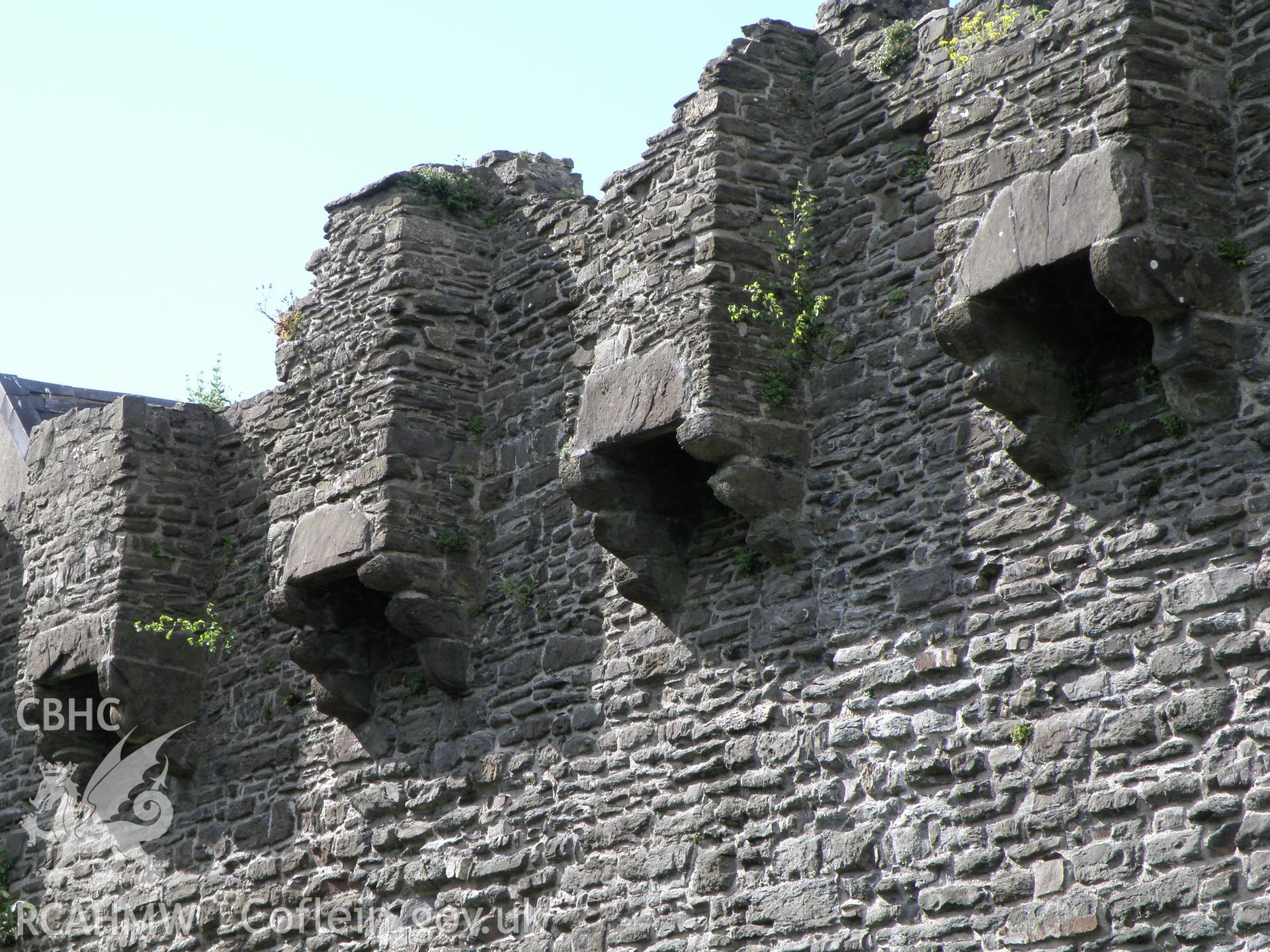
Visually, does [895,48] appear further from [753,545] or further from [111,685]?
[111,685]

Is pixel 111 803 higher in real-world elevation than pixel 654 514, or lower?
lower

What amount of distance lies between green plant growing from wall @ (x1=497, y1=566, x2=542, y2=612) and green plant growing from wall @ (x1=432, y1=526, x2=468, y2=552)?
1.10ft

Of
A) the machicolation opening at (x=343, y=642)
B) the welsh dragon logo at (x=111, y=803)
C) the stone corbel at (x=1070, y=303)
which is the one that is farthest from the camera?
the welsh dragon logo at (x=111, y=803)

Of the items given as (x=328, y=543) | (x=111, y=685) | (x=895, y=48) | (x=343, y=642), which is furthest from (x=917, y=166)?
(x=111, y=685)

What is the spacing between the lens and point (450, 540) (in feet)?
31.3

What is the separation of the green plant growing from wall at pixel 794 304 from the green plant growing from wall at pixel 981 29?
0.98 metres

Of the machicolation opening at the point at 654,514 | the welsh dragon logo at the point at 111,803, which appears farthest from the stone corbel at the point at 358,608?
the welsh dragon logo at the point at 111,803

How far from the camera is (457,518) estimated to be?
9.66m

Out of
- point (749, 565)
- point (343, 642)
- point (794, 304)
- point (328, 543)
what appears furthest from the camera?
point (343, 642)

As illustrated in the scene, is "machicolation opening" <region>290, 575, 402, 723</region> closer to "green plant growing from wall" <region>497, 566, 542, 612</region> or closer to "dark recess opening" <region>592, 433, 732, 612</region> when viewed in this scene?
"green plant growing from wall" <region>497, 566, 542, 612</region>

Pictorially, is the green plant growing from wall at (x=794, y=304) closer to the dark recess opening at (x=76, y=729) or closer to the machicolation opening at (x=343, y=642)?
the machicolation opening at (x=343, y=642)

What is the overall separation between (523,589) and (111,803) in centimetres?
364

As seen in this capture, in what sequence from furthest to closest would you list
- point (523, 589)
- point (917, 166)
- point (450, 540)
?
1. point (450, 540)
2. point (523, 589)
3. point (917, 166)

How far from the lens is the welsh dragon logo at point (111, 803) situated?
11031 millimetres
